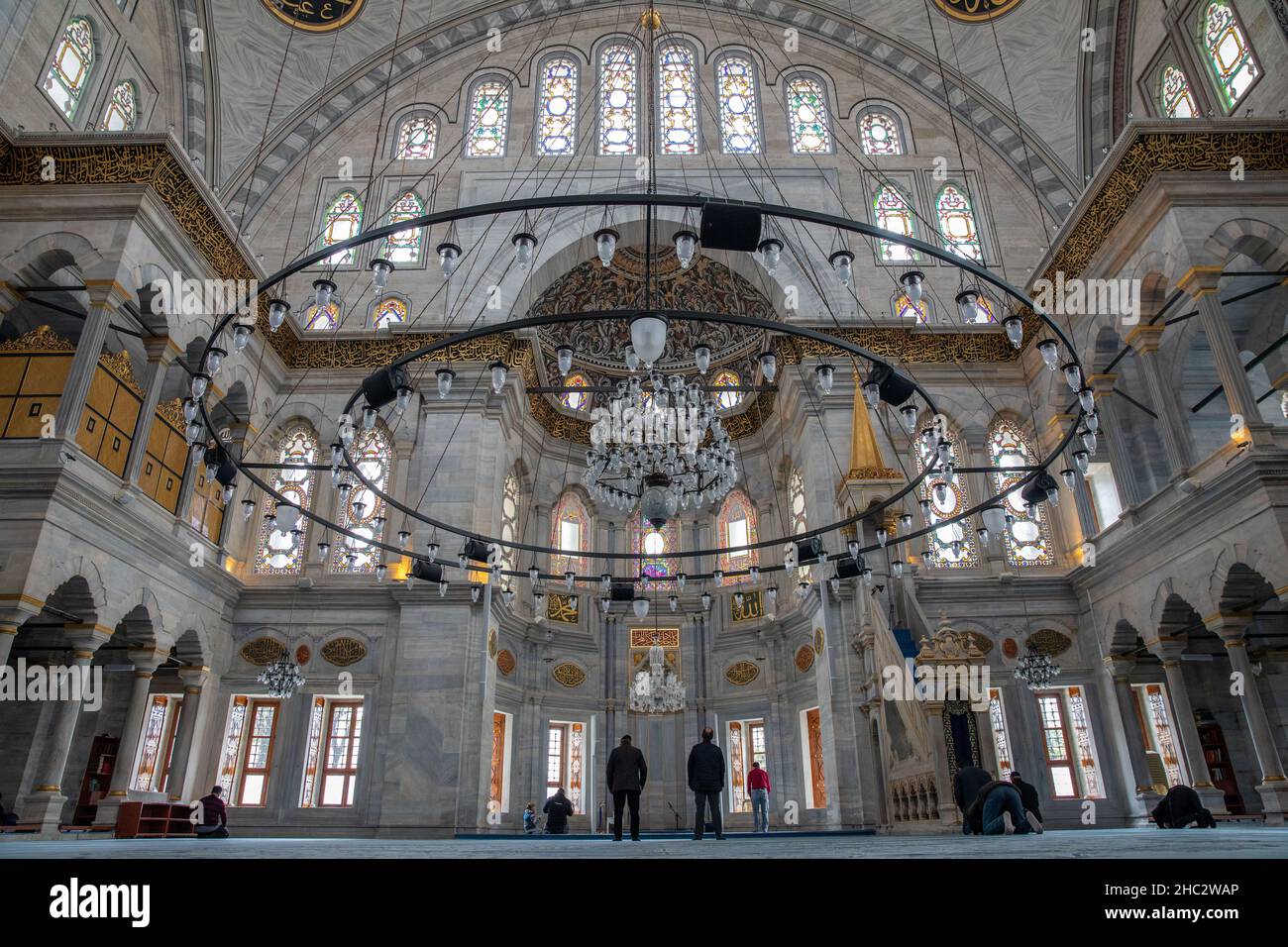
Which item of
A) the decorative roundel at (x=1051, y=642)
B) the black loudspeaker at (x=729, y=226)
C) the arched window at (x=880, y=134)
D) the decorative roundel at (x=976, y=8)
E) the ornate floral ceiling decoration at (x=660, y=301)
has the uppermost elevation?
the decorative roundel at (x=976, y=8)

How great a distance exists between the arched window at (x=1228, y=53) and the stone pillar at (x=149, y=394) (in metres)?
17.5

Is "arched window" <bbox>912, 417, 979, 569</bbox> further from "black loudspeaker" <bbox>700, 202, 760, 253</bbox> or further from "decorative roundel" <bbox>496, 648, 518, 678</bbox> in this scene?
"black loudspeaker" <bbox>700, 202, 760, 253</bbox>

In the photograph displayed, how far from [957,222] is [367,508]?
568 inches

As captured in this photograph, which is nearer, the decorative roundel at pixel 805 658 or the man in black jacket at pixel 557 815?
the man in black jacket at pixel 557 815

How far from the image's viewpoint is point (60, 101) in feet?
43.2

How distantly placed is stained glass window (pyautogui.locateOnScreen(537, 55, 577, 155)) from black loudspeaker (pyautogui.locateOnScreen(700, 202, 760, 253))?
50.3 feet

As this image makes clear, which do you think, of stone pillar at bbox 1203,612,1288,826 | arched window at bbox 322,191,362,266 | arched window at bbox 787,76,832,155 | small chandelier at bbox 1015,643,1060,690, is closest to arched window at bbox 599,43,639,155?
arched window at bbox 787,76,832,155

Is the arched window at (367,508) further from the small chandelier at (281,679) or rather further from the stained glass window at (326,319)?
the small chandelier at (281,679)

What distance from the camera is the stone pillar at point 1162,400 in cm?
1127

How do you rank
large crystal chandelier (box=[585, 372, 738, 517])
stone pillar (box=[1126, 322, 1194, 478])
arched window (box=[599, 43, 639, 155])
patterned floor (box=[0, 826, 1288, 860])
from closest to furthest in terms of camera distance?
1. patterned floor (box=[0, 826, 1288, 860])
2. stone pillar (box=[1126, 322, 1194, 478])
3. large crystal chandelier (box=[585, 372, 738, 517])
4. arched window (box=[599, 43, 639, 155])

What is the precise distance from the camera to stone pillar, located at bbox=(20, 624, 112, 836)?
9656mm

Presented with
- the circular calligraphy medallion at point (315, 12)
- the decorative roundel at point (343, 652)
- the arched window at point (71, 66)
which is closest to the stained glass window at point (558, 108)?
the circular calligraphy medallion at point (315, 12)

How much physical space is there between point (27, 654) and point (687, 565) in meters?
12.7
